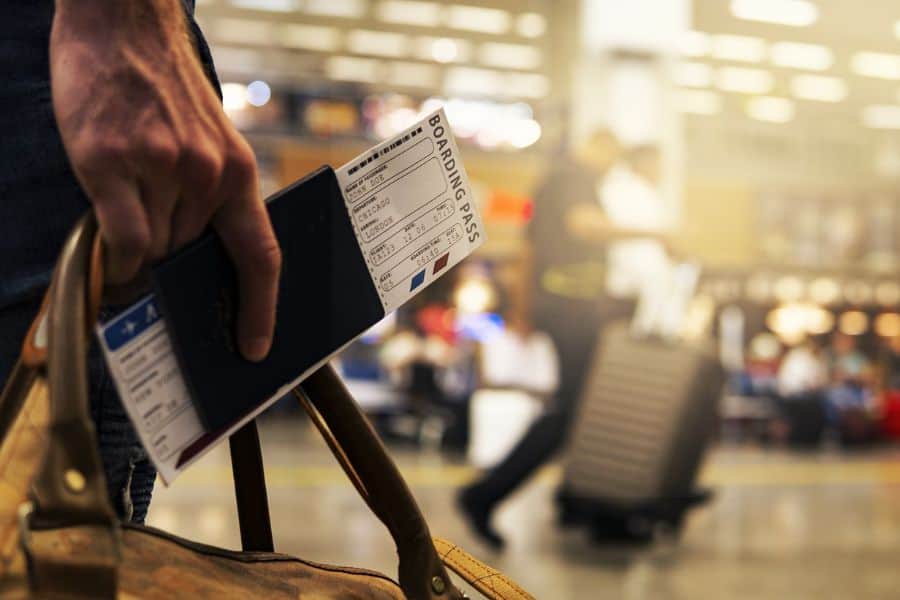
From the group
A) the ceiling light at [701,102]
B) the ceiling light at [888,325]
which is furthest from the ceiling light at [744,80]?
the ceiling light at [888,325]

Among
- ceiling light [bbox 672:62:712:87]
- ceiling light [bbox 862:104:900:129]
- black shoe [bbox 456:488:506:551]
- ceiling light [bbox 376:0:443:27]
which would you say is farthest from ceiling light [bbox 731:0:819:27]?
black shoe [bbox 456:488:506:551]

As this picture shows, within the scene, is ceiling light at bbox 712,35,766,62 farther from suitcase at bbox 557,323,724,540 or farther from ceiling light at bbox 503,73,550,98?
suitcase at bbox 557,323,724,540

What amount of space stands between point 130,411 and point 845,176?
18419mm

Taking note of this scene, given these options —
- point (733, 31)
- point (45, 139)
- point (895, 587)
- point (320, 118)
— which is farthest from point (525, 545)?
point (320, 118)

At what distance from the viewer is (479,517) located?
4.33 metres

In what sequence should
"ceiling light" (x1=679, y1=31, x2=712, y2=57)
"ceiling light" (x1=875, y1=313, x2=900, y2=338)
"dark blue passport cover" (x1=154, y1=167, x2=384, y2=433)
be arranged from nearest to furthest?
"dark blue passport cover" (x1=154, y1=167, x2=384, y2=433)
"ceiling light" (x1=679, y1=31, x2=712, y2=57)
"ceiling light" (x1=875, y1=313, x2=900, y2=338)

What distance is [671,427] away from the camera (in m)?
4.46

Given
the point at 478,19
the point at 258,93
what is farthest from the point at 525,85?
the point at 258,93

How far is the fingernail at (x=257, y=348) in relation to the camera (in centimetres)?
68

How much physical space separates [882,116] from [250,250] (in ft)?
58.5

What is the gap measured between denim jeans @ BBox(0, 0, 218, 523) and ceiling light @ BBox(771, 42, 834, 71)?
13.1 m

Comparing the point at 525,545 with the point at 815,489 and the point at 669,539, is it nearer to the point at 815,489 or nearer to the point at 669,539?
the point at 669,539

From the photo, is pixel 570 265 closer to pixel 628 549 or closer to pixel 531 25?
pixel 628 549

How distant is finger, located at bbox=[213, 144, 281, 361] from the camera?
2.06ft
